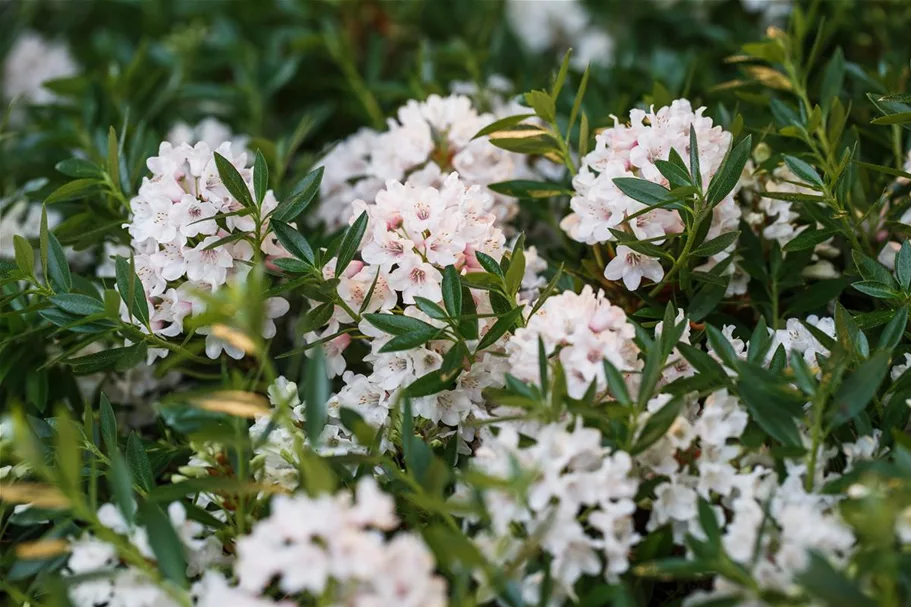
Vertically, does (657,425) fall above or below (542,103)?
below

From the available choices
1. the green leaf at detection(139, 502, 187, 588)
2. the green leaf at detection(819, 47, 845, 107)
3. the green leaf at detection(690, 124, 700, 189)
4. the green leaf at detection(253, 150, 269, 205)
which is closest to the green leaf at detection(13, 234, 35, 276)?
the green leaf at detection(253, 150, 269, 205)

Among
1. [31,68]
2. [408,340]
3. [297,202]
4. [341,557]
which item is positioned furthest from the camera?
[31,68]

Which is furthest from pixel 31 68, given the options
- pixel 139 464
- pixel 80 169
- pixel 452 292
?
pixel 452 292

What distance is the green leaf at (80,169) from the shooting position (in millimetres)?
1095

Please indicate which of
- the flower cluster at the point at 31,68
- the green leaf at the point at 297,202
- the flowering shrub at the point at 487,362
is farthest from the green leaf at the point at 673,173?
the flower cluster at the point at 31,68

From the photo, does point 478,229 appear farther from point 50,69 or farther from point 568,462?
point 50,69

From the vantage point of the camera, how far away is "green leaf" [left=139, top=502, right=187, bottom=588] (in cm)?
73

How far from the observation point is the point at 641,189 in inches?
36.1

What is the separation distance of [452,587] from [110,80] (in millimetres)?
1091

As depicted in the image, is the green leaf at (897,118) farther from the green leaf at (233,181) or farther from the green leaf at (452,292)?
the green leaf at (233,181)

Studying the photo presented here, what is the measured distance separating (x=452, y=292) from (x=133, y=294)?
331 millimetres

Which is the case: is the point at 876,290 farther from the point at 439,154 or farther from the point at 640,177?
the point at 439,154

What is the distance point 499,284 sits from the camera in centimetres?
92

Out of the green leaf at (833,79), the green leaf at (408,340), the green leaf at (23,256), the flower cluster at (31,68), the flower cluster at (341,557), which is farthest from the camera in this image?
the flower cluster at (31,68)
